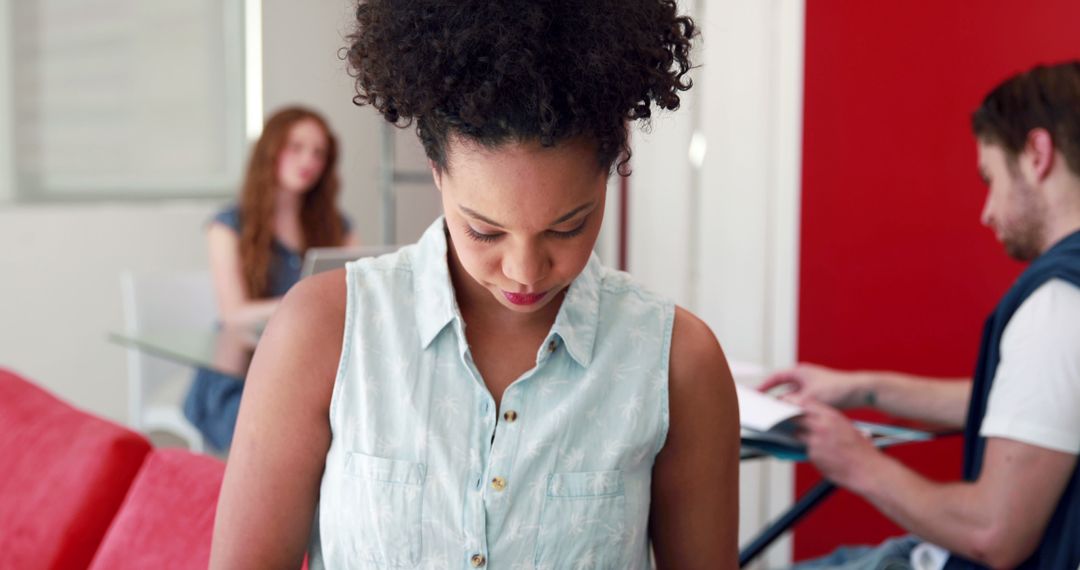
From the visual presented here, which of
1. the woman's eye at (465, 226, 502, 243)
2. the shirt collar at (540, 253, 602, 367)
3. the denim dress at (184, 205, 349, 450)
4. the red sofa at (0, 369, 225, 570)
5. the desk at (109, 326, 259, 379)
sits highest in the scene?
the woman's eye at (465, 226, 502, 243)

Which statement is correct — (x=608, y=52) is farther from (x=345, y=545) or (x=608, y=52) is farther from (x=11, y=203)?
(x=11, y=203)

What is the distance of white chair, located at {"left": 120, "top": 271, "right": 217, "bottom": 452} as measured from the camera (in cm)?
361

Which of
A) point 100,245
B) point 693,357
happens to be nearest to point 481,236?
point 693,357

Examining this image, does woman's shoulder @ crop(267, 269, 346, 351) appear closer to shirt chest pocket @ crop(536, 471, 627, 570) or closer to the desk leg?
shirt chest pocket @ crop(536, 471, 627, 570)

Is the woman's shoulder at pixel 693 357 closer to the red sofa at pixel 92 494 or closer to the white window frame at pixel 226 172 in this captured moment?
the red sofa at pixel 92 494

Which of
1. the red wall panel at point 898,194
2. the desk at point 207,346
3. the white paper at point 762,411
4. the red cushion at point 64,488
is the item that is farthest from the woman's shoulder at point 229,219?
the white paper at point 762,411

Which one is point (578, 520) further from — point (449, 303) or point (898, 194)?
point (898, 194)

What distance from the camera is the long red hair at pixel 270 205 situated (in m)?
3.62

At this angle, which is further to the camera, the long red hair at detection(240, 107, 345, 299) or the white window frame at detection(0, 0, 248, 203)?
the white window frame at detection(0, 0, 248, 203)

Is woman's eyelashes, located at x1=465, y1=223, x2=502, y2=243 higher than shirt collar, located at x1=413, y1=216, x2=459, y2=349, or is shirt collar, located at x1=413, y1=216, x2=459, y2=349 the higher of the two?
woman's eyelashes, located at x1=465, y1=223, x2=502, y2=243

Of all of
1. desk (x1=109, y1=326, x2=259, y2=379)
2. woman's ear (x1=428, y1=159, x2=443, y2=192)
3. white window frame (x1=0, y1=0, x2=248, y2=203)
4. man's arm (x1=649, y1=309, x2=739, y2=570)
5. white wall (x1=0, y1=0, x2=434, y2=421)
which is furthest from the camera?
white window frame (x1=0, y1=0, x2=248, y2=203)

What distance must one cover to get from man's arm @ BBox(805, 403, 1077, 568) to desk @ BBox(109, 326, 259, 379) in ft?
4.59

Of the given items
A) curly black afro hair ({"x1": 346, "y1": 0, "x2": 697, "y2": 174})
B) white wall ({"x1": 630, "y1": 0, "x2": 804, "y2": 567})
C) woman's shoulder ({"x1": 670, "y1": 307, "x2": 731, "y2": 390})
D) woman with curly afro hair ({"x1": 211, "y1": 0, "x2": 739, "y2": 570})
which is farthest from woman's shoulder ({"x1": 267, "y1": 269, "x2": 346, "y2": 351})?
white wall ({"x1": 630, "y1": 0, "x2": 804, "y2": 567})

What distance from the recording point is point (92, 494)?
167 centimetres
